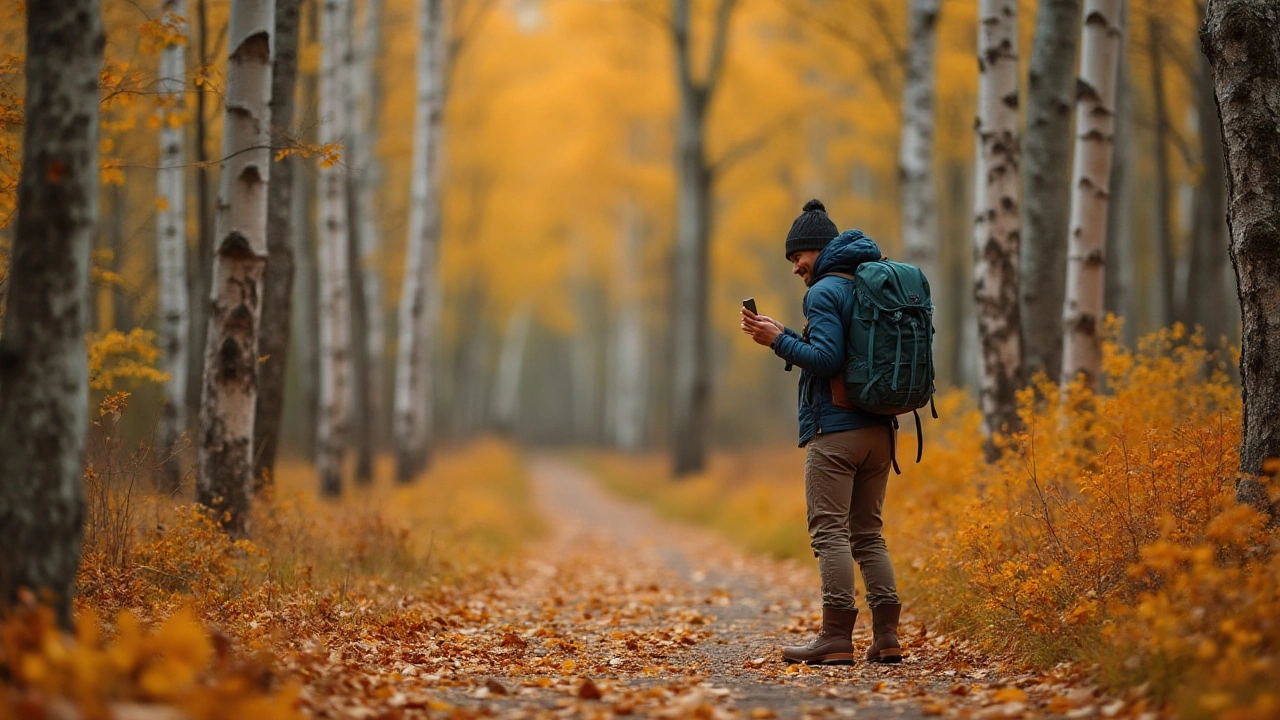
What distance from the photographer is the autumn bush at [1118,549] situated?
12.0 ft

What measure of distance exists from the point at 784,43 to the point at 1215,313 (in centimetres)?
1058

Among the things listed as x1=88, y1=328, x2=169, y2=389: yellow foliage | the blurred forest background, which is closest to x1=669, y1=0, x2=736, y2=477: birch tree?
the blurred forest background

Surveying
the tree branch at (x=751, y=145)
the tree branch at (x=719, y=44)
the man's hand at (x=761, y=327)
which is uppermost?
the tree branch at (x=719, y=44)

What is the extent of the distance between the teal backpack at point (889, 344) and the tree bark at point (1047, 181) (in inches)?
166

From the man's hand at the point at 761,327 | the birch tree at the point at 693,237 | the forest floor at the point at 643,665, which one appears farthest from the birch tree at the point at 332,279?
the man's hand at the point at 761,327

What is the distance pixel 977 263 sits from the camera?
8.42m

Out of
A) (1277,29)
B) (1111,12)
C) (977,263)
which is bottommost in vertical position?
(977,263)

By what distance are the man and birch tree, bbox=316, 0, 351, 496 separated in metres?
9.04

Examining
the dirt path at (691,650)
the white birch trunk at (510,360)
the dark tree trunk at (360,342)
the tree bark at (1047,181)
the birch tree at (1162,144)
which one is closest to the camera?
the dirt path at (691,650)

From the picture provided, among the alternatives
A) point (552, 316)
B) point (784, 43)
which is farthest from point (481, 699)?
point (552, 316)

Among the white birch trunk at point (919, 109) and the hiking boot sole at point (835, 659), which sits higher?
the white birch trunk at point (919, 109)

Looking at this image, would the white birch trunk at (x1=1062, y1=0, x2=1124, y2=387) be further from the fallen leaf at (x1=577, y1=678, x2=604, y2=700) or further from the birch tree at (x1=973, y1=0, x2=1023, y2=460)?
the fallen leaf at (x1=577, y1=678, x2=604, y2=700)

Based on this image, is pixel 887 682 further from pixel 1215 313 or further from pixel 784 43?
pixel 784 43

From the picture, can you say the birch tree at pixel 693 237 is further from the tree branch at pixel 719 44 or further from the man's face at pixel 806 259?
the man's face at pixel 806 259
